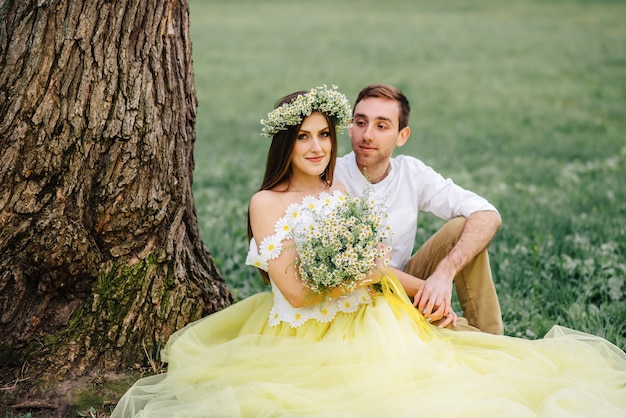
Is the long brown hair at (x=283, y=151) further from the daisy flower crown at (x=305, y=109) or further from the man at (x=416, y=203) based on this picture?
the man at (x=416, y=203)

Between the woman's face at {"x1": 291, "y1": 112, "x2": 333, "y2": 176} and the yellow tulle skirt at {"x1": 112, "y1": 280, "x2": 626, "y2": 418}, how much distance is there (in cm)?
78

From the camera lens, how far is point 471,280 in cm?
449

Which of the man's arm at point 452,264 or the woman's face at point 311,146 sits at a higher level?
the woman's face at point 311,146

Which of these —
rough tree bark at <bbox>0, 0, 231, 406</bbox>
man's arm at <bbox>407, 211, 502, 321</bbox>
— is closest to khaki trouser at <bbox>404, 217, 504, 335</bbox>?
man's arm at <bbox>407, 211, 502, 321</bbox>

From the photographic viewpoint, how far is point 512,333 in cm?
483

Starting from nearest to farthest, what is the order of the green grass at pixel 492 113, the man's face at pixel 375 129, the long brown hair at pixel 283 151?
the long brown hair at pixel 283 151, the man's face at pixel 375 129, the green grass at pixel 492 113

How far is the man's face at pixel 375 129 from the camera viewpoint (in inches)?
179

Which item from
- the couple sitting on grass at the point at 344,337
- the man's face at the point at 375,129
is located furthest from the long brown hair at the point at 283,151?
the man's face at the point at 375,129

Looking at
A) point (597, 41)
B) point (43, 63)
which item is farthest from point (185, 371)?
point (597, 41)

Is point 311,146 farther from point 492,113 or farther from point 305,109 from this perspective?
point 492,113

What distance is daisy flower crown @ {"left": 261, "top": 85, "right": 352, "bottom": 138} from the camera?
3.86 metres

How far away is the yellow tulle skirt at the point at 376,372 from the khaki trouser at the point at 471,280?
510 millimetres

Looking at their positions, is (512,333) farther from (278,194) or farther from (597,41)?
(597,41)

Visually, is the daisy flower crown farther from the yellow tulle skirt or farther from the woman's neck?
the yellow tulle skirt
